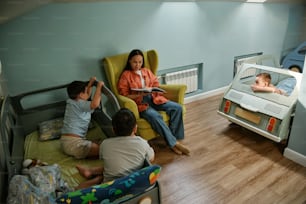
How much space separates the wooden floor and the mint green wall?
3.68ft

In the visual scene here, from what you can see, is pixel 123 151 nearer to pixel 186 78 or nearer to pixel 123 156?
pixel 123 156

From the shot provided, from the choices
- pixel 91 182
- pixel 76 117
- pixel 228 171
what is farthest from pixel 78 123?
pixel 228 171

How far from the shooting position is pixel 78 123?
1.95 metres

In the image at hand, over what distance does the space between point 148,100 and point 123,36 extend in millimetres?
788

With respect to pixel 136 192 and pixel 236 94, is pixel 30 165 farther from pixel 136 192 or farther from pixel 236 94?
pixel 236 94

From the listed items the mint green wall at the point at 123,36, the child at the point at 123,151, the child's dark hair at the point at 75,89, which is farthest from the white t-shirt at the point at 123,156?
the mint green wall at the point at 123,36

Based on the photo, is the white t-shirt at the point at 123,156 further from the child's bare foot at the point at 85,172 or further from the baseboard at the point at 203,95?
the baseboard at the point at 203,95

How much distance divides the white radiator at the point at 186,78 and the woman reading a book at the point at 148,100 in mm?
640

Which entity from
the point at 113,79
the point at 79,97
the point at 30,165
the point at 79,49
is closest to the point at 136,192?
the point at 30,165

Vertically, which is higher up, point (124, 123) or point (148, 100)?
point (124, 123)

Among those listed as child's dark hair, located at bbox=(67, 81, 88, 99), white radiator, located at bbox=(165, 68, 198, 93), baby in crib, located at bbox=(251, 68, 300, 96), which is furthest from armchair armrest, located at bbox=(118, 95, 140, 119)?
baby in crib, located at bbox=(251, 68, 300, 96)

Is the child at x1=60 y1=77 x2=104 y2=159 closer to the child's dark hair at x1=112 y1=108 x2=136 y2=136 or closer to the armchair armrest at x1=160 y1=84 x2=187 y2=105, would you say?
the child's dark hair at x1=112 y1=108 x2=136 y2=136

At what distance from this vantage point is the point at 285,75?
7.61 feet

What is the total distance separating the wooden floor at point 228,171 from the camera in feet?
5.79
